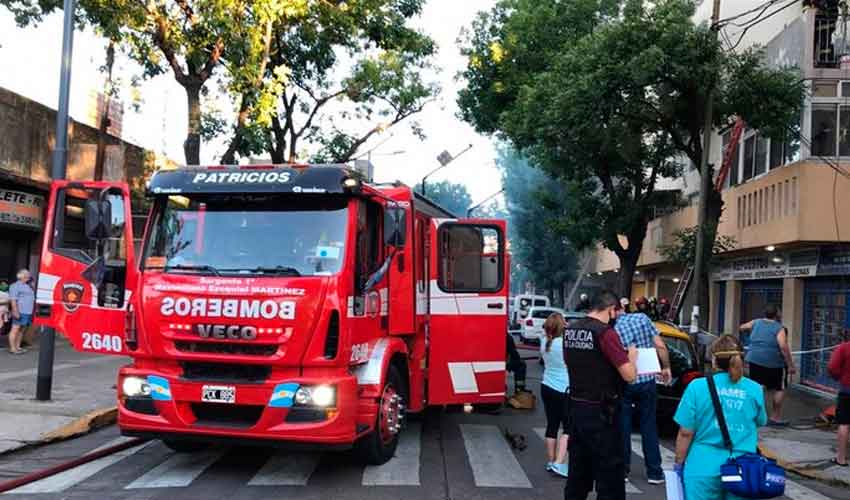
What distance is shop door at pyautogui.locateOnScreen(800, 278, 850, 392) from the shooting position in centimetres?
1549

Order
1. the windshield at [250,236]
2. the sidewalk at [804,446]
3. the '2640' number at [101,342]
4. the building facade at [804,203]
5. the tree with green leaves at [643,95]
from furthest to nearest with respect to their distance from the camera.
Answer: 1. the building facade at [804,203]
2. the tree with green leaves at [643,95]
3. the sidewalk at [804,446]
4. the '2640' number at [101,342]
5. the windshield at [250,236]

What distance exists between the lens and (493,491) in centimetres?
696

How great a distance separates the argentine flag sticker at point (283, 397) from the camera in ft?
21.8

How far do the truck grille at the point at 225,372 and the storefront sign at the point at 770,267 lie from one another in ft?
44.2

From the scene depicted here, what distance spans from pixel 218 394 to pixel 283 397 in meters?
0.58

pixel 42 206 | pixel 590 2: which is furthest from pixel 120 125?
pixel 590 2

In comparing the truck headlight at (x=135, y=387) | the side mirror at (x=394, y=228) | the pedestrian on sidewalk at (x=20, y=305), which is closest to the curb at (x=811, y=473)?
the side mirror at (x=394, y=228)

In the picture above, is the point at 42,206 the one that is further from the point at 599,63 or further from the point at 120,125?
the point at 599,63

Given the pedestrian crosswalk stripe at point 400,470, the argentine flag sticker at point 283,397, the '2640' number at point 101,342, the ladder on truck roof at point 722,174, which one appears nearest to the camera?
the argentine flag sticker at point 283,397

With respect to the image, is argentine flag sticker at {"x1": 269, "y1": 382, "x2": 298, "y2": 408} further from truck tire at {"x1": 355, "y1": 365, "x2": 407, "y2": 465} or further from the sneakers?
the sneakers

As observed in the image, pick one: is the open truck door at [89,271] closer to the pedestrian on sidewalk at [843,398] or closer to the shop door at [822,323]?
the pedestrian on sidewalk at [843,398]

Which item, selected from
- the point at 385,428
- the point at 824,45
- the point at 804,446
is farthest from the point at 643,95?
the point at 385,428

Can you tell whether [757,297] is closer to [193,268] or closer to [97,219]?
[193,268]

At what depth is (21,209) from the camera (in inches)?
664
